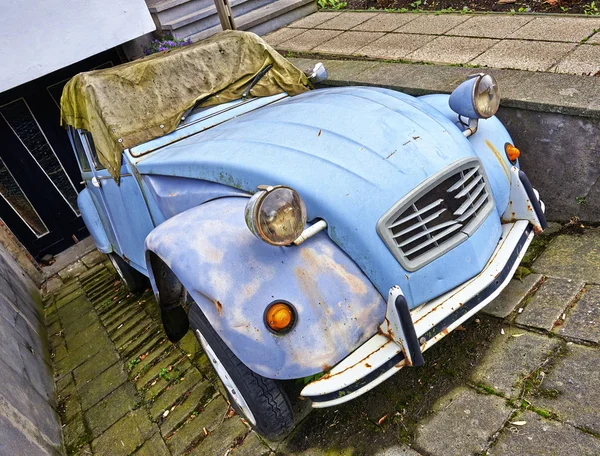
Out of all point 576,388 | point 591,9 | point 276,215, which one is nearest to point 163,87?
point 276,215

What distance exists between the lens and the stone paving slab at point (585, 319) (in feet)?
8.57

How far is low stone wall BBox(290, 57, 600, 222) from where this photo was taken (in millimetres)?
3406

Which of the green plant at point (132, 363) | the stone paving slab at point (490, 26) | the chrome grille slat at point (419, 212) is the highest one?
the chrome grille slat at point (419, 212)

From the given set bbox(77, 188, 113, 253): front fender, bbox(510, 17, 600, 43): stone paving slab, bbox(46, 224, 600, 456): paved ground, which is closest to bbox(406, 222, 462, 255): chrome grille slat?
bbox(46, 224, 600, 456): paved ground

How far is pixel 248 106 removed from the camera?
147 inches

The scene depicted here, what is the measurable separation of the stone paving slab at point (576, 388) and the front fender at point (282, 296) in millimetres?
894

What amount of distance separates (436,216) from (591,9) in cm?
421

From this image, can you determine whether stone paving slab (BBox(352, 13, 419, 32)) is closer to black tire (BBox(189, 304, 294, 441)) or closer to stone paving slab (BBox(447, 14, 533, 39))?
stone paving slab (BBox(447, 14, 533, 39))

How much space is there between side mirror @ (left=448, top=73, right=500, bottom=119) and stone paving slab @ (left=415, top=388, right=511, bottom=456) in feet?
4.99

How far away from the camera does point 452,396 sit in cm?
252

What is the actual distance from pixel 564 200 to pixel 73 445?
12.4 ft

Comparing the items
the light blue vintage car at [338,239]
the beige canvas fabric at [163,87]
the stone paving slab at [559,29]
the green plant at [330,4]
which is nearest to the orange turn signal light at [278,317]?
the light blue vintage car at [338,239]

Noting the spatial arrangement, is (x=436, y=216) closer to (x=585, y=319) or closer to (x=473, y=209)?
(x=473, y=209)

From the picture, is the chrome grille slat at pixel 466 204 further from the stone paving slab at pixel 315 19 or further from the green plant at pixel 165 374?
the stone paving slab at pixel 315 19
